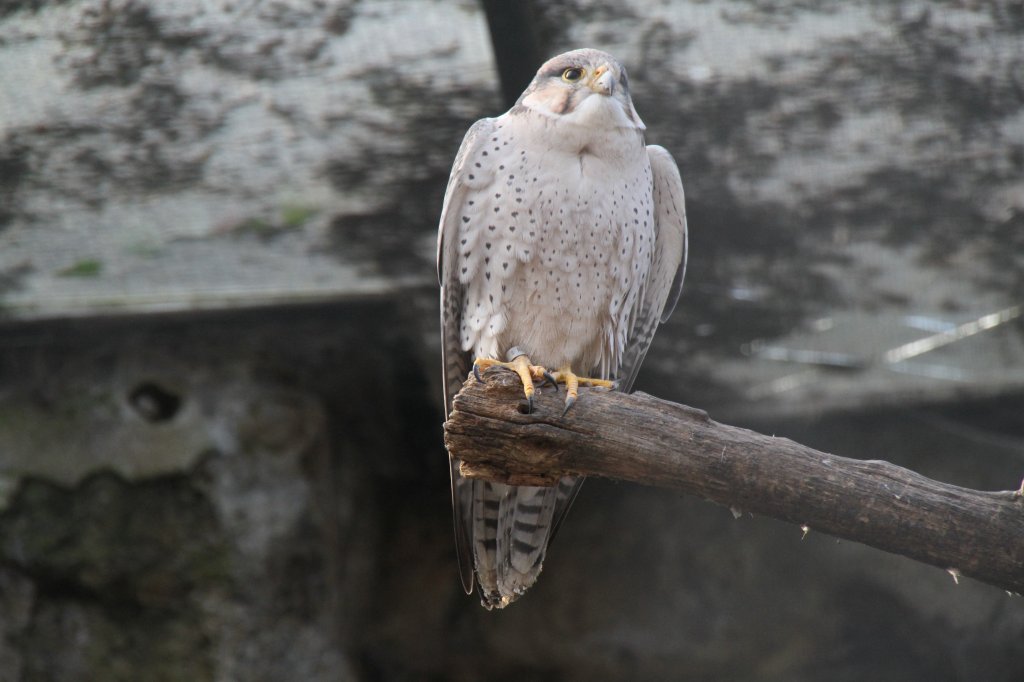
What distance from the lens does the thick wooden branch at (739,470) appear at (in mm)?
2340

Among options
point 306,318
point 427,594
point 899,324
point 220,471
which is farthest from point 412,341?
point 899,324

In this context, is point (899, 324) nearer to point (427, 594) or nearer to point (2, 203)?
point (427, 594)

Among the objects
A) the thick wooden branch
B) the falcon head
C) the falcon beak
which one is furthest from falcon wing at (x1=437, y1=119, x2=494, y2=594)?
the thick wooden branch

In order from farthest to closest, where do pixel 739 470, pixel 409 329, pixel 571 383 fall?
1. pixel 409 329
2. pixel 571 383
3. pixel 739 470

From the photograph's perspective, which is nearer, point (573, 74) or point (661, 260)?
point (573, 74)

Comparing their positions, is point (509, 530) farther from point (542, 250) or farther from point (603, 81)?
point (603, 81)

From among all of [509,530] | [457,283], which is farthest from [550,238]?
[509,530]

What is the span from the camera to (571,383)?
2686 millimetres

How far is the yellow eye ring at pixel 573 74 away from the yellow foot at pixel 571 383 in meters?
0.94

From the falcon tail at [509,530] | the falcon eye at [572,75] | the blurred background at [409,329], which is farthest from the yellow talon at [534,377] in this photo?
the blurred background at [409,329]

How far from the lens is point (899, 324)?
4.85 meters

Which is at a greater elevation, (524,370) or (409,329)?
(524,370)

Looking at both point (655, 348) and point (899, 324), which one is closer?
point (899, 324)

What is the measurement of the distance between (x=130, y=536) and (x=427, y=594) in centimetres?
190
